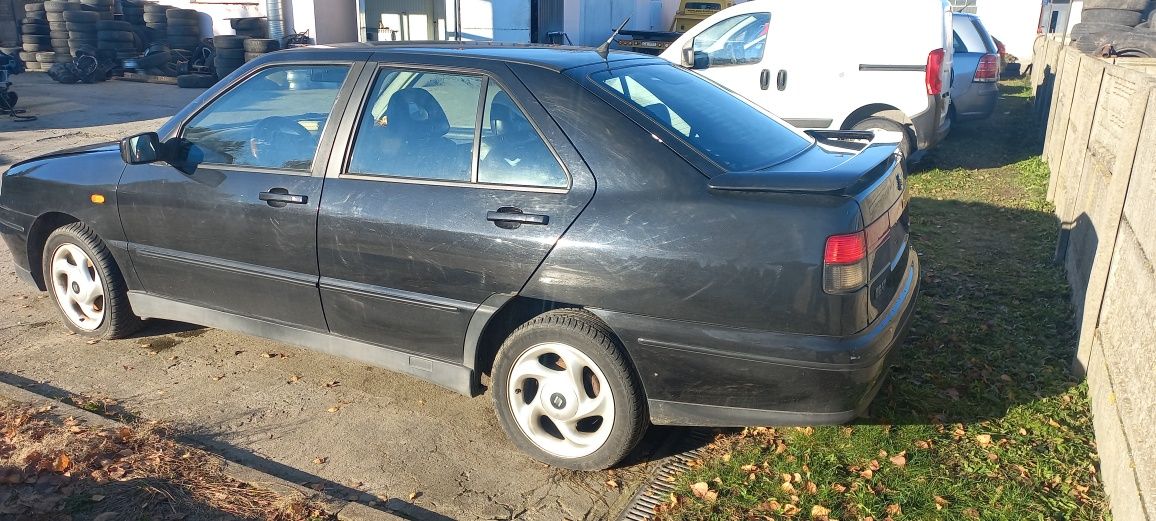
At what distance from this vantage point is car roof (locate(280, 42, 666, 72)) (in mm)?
3832

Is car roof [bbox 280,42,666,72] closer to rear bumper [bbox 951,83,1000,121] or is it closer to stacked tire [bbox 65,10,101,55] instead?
rear bumper [bbox 951,83,1000,121]

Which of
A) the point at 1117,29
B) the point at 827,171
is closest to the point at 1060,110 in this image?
the point at 827,171

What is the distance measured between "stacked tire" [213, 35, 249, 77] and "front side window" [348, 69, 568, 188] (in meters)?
16.3

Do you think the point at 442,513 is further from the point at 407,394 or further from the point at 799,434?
the point at 799,434

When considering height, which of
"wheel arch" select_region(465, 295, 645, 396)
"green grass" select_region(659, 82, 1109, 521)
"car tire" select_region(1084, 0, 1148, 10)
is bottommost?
"green grass" select_region(659, 82, 1109, 521)

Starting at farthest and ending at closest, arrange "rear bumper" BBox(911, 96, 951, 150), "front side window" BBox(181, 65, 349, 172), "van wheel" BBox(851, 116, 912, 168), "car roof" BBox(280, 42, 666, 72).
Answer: "van wheel" BBox(851, 116, 912, 168) → "rear bumper" BBox(911, 96, 951, 150) → "front side window" BBox(181, 65, 349, 172) → "car roof" BBox(280, 42, 666, 72)

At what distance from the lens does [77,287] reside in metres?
4.98

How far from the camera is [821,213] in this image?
312 cm

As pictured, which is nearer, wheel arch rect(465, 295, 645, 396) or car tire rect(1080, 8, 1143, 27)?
wheel arch rect(465, 295, 645, 396)

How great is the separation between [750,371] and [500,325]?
1.13 meters

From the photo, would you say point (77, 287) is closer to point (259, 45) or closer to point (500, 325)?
point (500, 325)

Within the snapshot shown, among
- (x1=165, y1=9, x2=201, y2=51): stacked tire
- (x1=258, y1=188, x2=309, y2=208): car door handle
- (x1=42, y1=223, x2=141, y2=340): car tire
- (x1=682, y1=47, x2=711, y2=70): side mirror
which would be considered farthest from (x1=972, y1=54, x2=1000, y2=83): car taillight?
(x1=165, y1=9, x2=201, y2=51): stacked tire

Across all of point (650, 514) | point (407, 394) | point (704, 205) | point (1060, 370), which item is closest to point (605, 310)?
point (704, 205)

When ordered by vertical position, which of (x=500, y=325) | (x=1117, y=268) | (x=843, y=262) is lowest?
(x=500, y=325)
